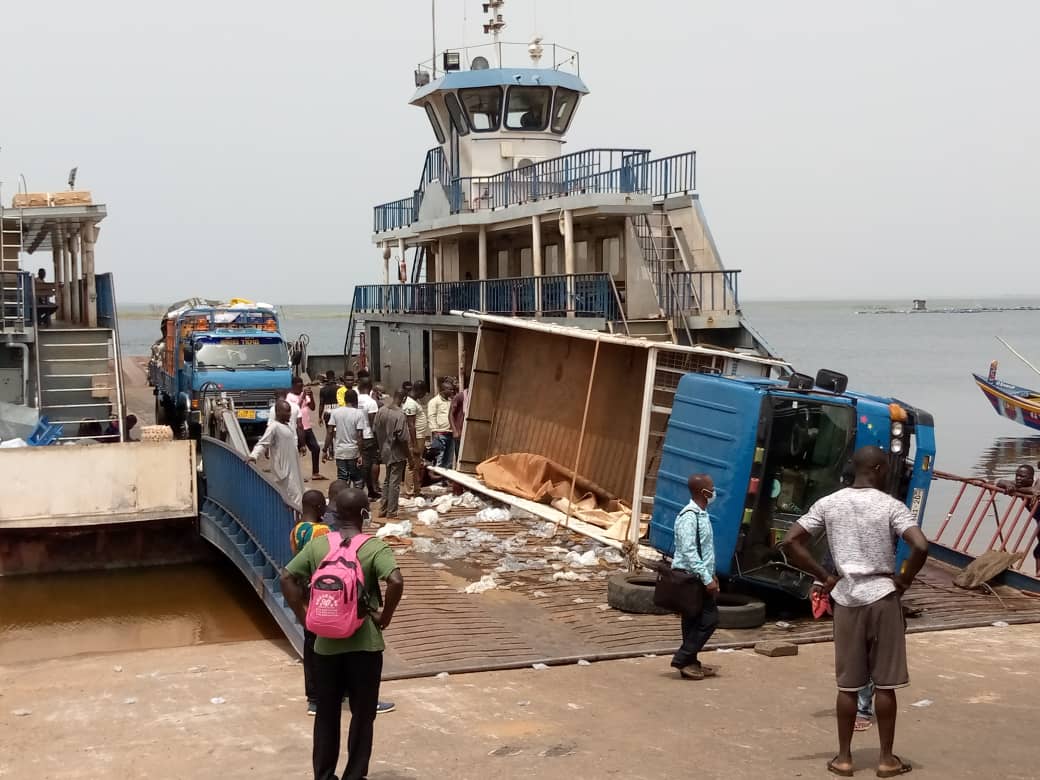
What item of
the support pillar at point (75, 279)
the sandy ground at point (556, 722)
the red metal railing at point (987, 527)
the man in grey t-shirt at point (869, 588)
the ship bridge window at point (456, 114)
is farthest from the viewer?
the ship bridge window at point (456, 114)

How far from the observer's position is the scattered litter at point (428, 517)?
554 inches

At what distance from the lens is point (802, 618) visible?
10.2 meters

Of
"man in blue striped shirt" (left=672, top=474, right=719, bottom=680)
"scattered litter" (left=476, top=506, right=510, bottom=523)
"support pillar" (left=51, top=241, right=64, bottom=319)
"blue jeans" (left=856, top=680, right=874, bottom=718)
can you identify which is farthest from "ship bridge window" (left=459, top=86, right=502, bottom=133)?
"blue jeans" (left=856, top=680, right=874, bottom=718)

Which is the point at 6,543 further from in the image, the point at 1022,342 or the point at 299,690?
the point at 1022,342

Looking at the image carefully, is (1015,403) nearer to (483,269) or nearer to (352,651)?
(483,269)

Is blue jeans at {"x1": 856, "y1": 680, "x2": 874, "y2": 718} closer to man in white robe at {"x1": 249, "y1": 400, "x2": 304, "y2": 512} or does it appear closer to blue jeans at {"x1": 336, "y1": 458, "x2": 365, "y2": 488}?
man in white robe at {"x1": 249, "y1": 400, "x2": 304, "y2": 512}

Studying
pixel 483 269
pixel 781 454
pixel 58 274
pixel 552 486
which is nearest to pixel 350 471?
pixel 552 486

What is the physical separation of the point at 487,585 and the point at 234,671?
8.67 ft

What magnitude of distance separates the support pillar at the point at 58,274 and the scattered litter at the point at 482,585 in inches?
588

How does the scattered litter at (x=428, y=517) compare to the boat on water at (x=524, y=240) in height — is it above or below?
below

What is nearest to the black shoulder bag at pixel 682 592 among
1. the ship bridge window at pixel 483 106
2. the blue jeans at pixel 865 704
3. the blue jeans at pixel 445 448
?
the blue jeans at pixel 865 704

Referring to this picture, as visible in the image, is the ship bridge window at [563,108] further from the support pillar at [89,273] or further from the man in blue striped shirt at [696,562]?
the man in blue striped shirt at [696,562]

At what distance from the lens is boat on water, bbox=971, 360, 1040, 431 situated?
1421 inches

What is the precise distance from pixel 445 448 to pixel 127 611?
4896 mm
